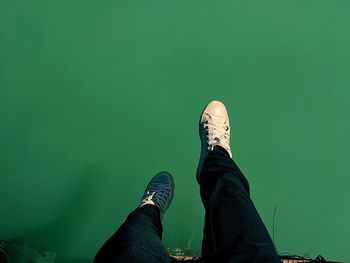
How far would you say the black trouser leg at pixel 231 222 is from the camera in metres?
0.61

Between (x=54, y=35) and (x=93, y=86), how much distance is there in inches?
7.6

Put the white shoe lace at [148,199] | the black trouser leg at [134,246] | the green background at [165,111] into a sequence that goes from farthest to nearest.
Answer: the green background at [165,111], the white shoe lace at [148,199], the black trouser leg at [134,246]

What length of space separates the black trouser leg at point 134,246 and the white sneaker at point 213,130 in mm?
228

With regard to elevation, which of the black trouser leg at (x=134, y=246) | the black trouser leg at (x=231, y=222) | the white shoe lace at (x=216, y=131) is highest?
the white shoe lace at (x=216, y=131)

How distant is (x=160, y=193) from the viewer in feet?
3.08

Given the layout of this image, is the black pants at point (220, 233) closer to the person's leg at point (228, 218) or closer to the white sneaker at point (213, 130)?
the person's leg at point (228, 218)

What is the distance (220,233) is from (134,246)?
0.14 m

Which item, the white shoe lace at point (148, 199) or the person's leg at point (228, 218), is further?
the white shoe lace at point (148, 199)

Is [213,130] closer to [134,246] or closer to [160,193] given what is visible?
[160,193]

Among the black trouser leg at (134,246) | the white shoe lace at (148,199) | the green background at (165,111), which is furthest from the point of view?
the green background at (165,111)

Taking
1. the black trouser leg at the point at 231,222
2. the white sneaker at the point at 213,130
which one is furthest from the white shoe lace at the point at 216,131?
the black trouser leg at the point at 231,222

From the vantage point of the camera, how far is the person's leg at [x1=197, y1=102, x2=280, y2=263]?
0.61 metres

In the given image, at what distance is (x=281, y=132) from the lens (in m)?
1.16

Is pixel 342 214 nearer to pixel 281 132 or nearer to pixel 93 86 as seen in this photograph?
pixel 281 132
